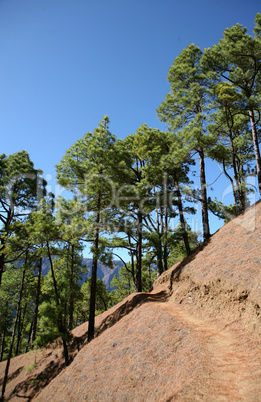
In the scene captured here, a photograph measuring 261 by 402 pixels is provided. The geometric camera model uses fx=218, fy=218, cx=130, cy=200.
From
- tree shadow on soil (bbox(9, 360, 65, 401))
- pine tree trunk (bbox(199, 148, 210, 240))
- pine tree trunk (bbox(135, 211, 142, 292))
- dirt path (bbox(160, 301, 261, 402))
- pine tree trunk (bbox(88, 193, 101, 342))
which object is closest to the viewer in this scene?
dirt path (bbox(160, 301, 261, 402))

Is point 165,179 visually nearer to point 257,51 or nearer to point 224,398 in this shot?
point 257,51

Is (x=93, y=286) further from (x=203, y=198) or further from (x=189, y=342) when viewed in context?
(x=203, y=198)

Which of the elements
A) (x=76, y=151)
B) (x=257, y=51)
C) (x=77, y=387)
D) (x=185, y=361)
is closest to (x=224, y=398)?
(x=185, y=361)

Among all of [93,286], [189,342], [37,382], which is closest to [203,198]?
[93,286]

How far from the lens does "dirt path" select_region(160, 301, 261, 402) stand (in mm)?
4422

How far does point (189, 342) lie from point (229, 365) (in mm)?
1625

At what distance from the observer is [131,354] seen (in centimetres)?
828

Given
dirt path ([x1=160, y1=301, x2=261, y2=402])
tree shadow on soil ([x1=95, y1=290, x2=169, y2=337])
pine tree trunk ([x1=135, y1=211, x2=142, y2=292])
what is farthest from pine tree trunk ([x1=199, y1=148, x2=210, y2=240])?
dirt path ([x1=160, y1=301, x2=261, y2=402])

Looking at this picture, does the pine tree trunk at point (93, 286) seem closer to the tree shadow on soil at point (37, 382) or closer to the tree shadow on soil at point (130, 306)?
the tree shadow on soil at point (130, 306)

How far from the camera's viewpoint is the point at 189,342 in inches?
270

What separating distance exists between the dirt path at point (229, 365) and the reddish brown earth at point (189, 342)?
0.02 meters

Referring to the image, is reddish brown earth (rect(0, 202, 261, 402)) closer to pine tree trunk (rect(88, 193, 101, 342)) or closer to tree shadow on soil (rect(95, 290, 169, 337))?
tree shadow on soil (rect(95, 290, 169, 337))

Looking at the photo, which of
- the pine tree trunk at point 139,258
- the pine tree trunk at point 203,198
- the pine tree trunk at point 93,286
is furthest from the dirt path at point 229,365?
the pine tree trunk at point 139,258

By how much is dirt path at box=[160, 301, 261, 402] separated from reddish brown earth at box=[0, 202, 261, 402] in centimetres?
2
